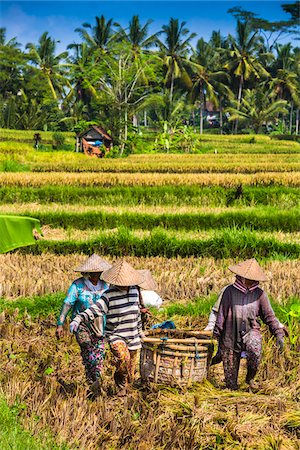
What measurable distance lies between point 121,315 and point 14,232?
2.35 m

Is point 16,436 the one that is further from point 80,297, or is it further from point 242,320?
point 242,320

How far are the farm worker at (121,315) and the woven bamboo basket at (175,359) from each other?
0.12m

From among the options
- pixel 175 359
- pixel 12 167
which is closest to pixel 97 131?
pixel 12 167

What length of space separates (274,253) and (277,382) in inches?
224

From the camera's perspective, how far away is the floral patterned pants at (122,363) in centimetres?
447

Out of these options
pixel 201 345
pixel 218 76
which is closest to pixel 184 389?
pixel 201 345

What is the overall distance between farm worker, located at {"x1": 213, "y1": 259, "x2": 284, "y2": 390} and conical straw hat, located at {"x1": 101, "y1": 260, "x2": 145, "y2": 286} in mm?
620

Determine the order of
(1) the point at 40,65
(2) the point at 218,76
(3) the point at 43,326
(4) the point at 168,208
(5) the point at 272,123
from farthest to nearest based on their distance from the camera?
(5) the point at 272,123, (2) the point at 218,76, (1) the point at 40,65, (4) the point at 168,208, (3) the point at 43,326

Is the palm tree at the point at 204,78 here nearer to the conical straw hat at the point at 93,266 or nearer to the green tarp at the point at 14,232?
the green tarp at the point at 14,232

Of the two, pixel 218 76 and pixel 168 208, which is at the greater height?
pixel 218 76

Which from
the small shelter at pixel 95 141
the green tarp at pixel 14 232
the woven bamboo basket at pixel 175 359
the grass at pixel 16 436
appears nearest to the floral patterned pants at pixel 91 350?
the woven bamboo basket at pixel 175 359

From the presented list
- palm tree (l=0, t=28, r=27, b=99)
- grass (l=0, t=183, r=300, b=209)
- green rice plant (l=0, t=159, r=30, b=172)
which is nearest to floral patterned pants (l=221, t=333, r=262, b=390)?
grass (l=0, t=183, r=300, b=209)

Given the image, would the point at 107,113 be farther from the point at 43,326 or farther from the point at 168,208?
the point at 43,326

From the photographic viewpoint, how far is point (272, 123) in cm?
5853
